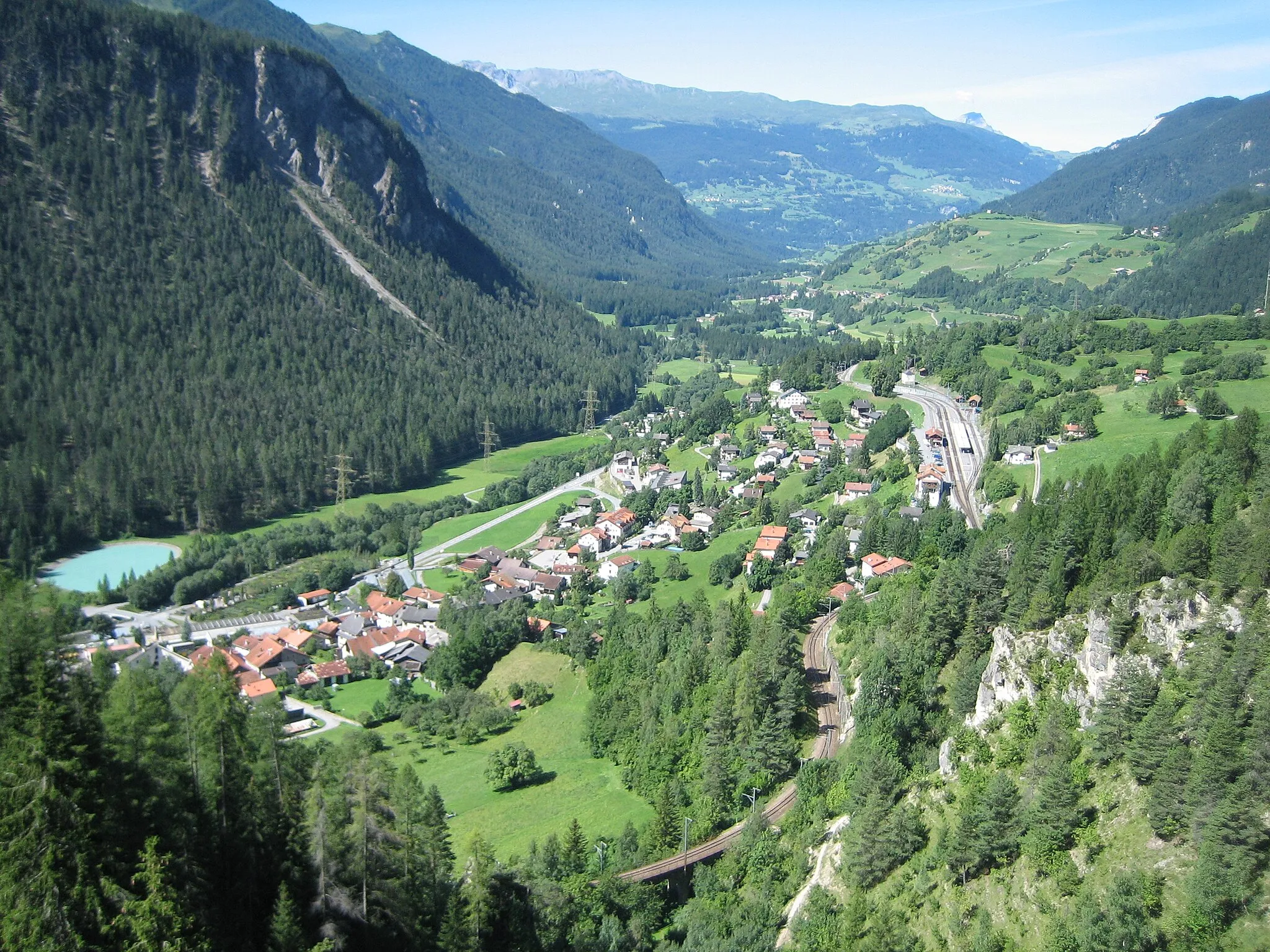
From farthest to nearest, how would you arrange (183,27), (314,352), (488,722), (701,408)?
(183,27) < (314,352) < (701,408) < (488,722)

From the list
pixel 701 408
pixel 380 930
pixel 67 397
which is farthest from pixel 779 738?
pixel 67 397

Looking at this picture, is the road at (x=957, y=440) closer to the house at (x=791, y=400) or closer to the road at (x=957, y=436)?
the road at (x=957, y=436)

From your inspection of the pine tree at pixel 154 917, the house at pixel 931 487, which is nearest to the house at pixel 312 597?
the house at pixel 931 487

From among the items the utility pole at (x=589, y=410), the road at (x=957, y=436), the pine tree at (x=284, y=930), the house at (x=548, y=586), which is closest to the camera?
the pine tree at (x=284, y=930)

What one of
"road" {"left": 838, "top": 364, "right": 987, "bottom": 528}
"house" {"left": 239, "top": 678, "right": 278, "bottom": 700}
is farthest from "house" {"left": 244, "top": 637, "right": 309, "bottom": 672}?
"road" {"left": 838, "top": 364, "right": 987, "bottom": 528}

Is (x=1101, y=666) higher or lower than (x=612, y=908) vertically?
higher

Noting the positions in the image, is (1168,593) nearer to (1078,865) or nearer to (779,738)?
(1078,865)

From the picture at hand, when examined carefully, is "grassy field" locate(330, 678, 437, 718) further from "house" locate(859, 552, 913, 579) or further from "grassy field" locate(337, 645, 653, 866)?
"house" locate(859, 552, 913, 579)
